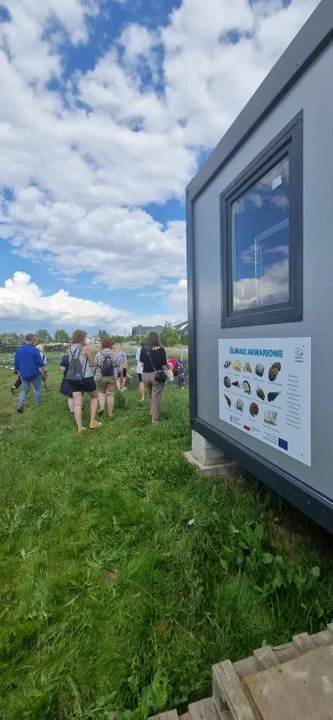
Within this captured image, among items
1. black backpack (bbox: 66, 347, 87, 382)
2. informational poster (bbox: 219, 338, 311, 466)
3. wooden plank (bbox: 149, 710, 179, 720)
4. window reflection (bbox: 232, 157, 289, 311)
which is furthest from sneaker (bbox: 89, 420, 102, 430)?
wooden plank (bbox: 149, 710, 179, 720)

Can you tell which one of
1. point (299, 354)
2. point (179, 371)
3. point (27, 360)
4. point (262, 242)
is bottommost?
point (179, 371)

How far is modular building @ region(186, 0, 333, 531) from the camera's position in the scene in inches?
78.0

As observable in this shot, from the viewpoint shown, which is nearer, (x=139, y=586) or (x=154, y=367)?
(x=139, y=586)

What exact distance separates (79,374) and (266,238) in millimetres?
4360

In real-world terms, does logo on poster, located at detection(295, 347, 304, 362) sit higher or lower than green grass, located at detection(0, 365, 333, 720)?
higher

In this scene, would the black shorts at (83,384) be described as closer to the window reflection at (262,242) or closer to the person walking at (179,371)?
the window reflection at (262,242)

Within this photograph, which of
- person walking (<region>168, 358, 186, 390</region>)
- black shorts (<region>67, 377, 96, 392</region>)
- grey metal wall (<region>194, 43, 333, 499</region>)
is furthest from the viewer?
person walking (<region>168, 358, 186, 390</region>)

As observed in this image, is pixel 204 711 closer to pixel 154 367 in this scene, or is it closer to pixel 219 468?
pixel 219 468

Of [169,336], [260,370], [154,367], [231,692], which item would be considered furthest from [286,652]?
[169,336]

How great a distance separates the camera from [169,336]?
120 feet

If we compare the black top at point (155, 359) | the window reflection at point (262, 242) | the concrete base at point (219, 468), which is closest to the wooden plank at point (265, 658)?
the window reflection at point (262, 242)

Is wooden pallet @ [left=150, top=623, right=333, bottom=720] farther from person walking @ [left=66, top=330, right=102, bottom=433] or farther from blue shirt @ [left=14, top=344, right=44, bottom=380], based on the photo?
blue shirt @ [left=14, top=344, right=44, bottom=380]

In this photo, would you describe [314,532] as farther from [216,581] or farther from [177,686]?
[177,686]

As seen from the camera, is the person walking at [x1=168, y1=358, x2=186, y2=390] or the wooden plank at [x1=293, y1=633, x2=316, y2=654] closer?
the wooden plank at [x1=293, y1=633, x2=316, y2=654]
